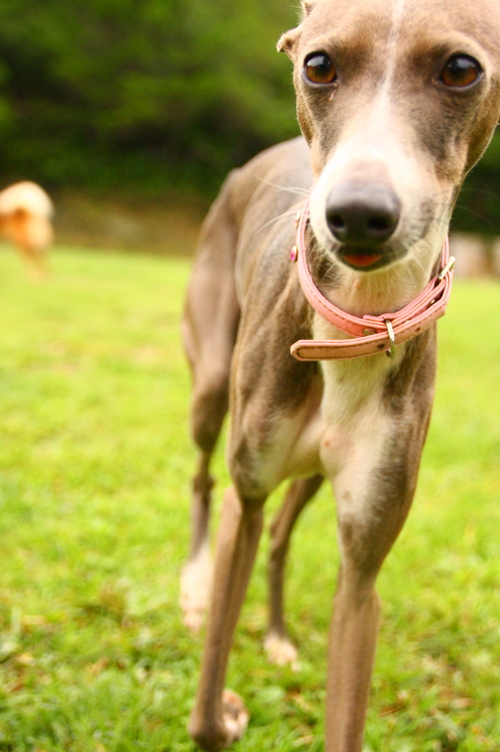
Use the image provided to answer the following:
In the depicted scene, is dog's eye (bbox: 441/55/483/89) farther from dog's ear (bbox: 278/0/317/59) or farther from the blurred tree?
the blurred tree

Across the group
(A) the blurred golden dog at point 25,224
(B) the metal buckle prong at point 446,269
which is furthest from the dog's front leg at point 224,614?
(A) the blurred golden dog at point 25,224

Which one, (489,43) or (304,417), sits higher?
(489,43)

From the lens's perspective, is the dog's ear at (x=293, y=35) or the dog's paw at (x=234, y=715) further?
the dog's paw at (x=234, y=715)

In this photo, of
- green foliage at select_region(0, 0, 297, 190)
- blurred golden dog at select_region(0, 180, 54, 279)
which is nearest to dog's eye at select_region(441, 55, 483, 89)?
blurred golden dog at select_region(0, 180, 54, 279)

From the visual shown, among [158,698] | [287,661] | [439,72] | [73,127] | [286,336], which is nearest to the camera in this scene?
[439,72]

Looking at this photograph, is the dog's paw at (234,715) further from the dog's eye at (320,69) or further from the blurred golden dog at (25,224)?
the blurred golden dog at (25,224)

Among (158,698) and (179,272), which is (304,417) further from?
(179,272)

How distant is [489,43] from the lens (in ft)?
4.91

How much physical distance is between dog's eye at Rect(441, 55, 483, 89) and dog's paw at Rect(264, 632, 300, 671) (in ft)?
6.18

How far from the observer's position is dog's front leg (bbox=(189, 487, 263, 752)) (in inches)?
81.7

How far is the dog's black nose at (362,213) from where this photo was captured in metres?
1.26

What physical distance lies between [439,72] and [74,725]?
1893 millimetres

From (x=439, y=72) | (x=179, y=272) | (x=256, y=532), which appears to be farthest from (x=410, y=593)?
(x=179, y=272)

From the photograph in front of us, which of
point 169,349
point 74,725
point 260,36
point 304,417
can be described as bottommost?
point 74,725
